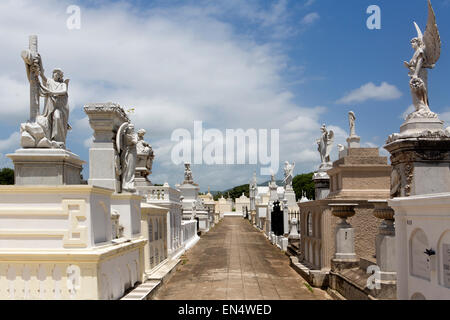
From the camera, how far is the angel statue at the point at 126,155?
12.5m

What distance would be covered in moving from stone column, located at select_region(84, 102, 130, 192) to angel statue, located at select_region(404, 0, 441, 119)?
7.34m

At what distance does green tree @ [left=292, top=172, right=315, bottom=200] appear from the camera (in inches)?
4216

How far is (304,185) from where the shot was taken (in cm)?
11075

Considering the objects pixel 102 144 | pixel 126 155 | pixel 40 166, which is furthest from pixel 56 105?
pixel 126 155

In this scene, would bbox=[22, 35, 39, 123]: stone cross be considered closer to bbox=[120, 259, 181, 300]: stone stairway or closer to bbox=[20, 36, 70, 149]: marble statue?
bbox=[20, 36, 70, 149]: marble statue

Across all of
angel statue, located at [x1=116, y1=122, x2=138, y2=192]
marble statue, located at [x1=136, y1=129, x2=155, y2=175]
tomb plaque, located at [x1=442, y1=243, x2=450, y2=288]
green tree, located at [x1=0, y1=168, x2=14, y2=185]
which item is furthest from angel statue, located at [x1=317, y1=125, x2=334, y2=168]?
green tree, located at [x1=0, y1=168, x2=14, y2=185]

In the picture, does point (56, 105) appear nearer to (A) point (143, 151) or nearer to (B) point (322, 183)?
(A) point (143, 151)

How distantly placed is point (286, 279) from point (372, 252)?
305 cm

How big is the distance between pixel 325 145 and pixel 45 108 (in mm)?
16075

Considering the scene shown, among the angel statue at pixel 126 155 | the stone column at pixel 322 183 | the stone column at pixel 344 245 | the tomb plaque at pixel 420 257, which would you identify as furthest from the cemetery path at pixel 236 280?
the tomb plaque at pixel 420 257

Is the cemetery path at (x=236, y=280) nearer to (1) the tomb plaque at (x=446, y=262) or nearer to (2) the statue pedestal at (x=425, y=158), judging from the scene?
(2) the statue pedestal at (x=425, y=158)

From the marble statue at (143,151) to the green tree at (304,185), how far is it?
3459 inches

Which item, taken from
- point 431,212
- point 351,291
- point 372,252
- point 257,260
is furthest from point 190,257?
point 431,212

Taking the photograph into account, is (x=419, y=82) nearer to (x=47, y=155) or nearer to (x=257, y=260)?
(x=47, y=155)
